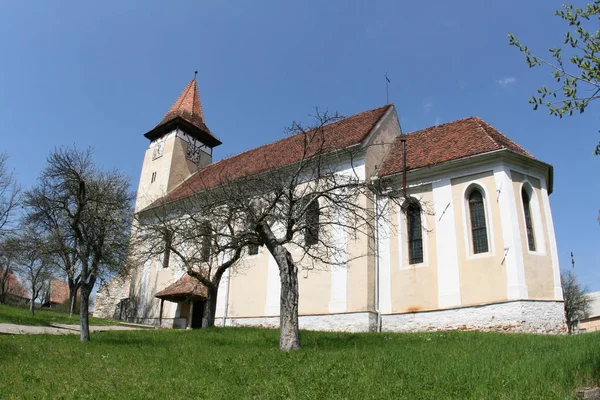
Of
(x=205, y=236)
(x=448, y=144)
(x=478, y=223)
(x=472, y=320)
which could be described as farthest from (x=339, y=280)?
(x=448, y=144)

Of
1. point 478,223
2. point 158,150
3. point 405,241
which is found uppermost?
point 158,150

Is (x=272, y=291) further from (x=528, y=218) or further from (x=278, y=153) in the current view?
(x=528, y=218)

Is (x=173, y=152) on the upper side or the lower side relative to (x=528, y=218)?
upper

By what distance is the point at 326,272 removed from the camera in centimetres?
1984

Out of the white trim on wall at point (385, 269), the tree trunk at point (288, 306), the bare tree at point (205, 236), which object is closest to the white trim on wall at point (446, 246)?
the white trim on wall at point (385, 269)

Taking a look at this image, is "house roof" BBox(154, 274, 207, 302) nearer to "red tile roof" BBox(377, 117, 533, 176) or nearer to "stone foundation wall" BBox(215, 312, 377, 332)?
"stone foundation wall" BBox(215, 312, 377, 332)

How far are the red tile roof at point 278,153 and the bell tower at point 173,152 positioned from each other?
1.10 metres

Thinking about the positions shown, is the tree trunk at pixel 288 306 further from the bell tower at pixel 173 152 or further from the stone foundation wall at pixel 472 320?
the bell tower at pixel 173 152

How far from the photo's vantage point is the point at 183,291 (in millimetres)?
23141

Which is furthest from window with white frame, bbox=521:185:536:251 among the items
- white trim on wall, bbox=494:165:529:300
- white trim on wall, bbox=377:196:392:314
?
white trim on wall, bbox=377:196:392:314

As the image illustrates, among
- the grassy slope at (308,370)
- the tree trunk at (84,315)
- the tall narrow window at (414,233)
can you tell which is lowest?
the grassy slope at (308,370)

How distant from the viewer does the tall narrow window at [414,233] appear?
18703 millimetres

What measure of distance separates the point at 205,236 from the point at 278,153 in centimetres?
1247

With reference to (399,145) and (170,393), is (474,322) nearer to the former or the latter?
(399,145)
